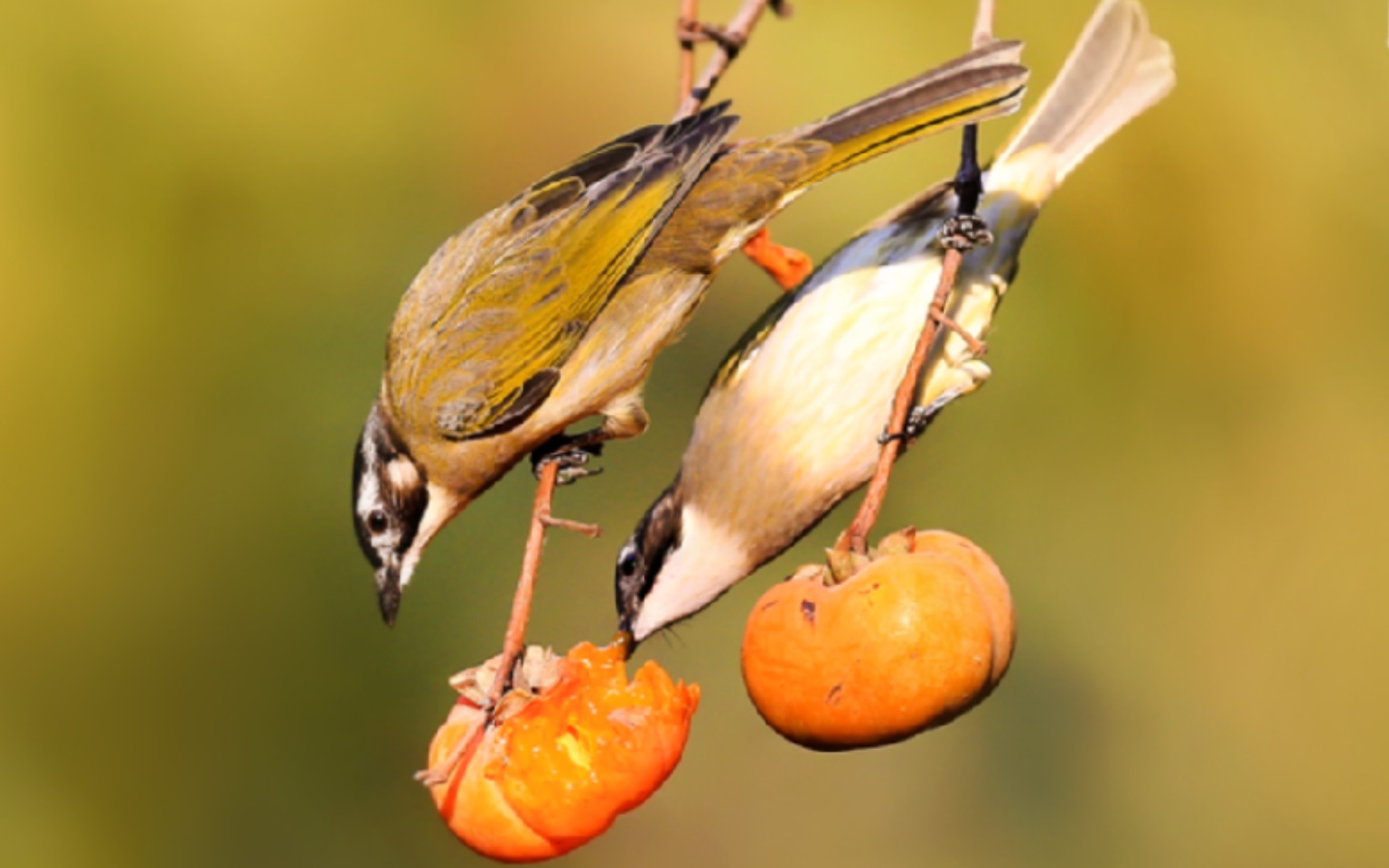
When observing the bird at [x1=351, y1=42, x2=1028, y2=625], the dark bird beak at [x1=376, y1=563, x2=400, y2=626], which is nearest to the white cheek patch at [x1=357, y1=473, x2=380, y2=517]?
the bird at [x1=351, y1=42, x2=1028, y2=625]

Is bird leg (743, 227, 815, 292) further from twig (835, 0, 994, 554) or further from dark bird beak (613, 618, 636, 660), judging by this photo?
twig (835, 0, 994, 554)

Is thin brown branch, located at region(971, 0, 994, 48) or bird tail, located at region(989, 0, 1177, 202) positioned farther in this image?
bird tail, located at region(989, 0, 1177, 202)

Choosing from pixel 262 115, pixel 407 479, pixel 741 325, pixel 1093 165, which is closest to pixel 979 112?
pixel 407 479

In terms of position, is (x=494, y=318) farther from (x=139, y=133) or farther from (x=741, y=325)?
(x=139, y=133)

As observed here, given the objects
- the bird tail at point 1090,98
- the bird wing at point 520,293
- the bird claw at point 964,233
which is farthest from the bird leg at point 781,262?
the bird claw at point 964,233

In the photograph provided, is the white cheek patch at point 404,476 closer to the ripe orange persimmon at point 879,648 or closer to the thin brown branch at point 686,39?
the thin brown branch at point 686,39

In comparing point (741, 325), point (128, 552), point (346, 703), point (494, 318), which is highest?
point (494, 318)
